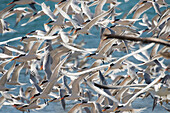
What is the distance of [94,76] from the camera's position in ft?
25.2

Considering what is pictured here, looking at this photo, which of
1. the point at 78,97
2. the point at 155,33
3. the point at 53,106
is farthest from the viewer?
the point at 53,106

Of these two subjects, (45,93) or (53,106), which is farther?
(53,106)

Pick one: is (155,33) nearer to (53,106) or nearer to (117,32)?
(117,32)

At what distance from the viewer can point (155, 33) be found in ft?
28.6

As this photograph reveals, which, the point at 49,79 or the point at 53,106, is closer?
the point at 49,79

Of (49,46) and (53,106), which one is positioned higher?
(49,46)

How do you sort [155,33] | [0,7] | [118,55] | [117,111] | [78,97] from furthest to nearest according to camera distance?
1. [0,7]
2. [118,55]
3. [155,33]
4. [78,97]
5. [117,111]

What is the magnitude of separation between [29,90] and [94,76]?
2113 mm

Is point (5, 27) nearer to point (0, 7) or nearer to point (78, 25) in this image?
point (78, 25)

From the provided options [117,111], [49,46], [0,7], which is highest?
[0,7]

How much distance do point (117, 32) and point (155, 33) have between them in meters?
1.17

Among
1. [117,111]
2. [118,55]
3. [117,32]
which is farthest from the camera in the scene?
[118,55]

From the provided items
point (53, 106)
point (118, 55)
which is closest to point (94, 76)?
point (53, 106)

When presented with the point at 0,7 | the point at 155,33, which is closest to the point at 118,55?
the point at 155,33
